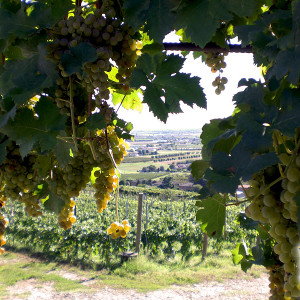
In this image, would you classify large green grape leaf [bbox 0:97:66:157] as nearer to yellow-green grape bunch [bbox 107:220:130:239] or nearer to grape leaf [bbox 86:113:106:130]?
grape leaf [bbox 86:113:106:130]

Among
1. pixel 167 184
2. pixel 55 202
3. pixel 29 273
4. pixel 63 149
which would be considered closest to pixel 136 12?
pixel 63 149

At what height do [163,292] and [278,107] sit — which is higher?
[278,107]

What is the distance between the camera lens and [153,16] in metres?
0.88

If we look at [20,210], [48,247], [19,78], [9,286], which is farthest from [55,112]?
[20,210]

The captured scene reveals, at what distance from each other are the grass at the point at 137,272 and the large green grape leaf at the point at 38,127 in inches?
264

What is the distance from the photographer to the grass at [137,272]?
7.26 m

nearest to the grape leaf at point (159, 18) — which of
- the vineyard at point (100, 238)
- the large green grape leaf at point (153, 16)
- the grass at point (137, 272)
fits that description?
the large green grape leaf at point (153, 16)

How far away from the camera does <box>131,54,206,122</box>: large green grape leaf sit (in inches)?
39.4

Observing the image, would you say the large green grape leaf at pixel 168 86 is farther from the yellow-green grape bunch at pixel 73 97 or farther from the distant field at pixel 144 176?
the distant field at pixel 144 176

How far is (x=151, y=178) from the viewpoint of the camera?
37.6 metres

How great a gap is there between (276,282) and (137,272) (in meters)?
7.20

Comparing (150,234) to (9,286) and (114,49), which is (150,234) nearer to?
(9,286)

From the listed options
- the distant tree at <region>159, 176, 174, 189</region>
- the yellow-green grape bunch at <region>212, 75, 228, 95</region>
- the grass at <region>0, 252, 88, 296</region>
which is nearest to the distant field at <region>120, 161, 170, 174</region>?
the distant tree at <region>159, 176, 174, 189</region>

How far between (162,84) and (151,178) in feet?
120
